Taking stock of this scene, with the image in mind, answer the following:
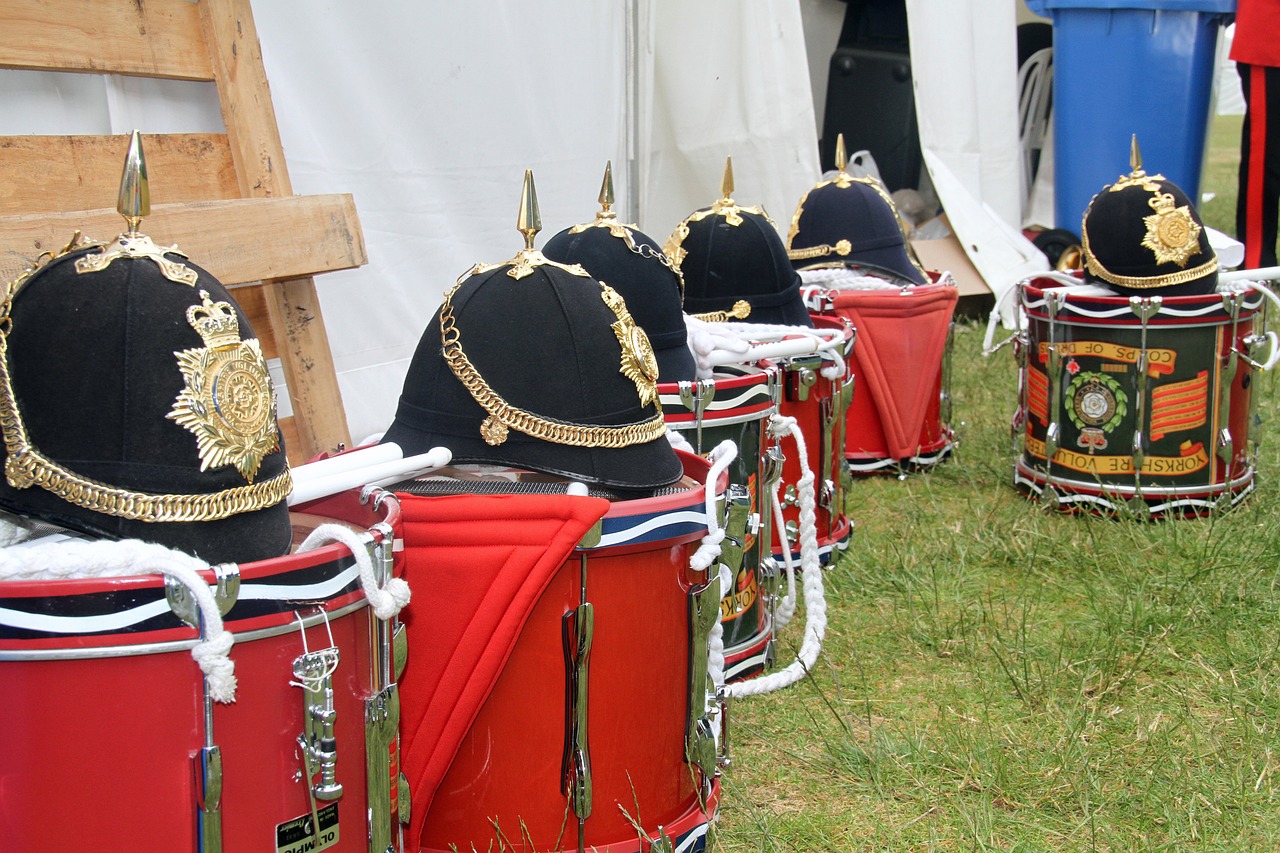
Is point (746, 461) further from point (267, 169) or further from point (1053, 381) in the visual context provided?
point (1053, 381)

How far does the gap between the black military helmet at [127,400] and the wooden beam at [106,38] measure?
53.7 inches

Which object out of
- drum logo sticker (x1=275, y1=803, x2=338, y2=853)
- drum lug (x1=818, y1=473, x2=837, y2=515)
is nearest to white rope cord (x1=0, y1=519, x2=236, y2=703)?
drum logo sticker (x1=275, y1=803, x2=338, y2=853)

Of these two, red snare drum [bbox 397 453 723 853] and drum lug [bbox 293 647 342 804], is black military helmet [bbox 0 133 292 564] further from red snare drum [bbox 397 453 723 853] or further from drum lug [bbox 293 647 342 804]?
red snare drum [bbox 397 453 723 853]

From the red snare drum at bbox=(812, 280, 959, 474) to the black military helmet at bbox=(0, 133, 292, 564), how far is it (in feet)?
9.74

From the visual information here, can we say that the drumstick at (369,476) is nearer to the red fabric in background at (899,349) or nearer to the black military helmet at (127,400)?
the black military helmet at (127,400)

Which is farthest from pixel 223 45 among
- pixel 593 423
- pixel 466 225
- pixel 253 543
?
pixel 253 543

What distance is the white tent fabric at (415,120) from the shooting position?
306 cm

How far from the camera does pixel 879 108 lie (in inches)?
301

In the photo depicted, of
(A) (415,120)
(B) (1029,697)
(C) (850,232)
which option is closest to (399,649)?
(B) (1029,697)

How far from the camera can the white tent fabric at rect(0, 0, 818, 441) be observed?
306cm

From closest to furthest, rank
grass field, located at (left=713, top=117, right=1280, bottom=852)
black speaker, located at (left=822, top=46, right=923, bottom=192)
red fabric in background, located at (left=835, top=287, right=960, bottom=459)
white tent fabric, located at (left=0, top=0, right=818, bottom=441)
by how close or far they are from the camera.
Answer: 1. grass field, located at (left=713, top=117, right=1280, bottom=852)
2. white tent fabric, located at (left=0, top=0, right=818, bottom=441)
3. red fabric in background, located at (left=835, top=287, right=960, bottom=459)
4. black speaker, located at (left=822, top=46, right=923, bottom=192)

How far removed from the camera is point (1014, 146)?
7.02m

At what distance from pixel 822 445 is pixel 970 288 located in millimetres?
3714

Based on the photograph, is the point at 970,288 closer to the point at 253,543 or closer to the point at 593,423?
the point at 593,423
